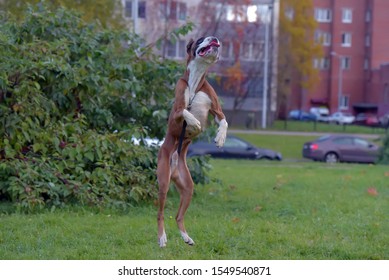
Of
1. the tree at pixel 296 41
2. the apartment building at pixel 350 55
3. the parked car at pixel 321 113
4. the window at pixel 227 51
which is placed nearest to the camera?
the window at pixel 227 51

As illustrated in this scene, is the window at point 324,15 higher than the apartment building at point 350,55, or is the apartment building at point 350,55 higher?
the window at point 324,15

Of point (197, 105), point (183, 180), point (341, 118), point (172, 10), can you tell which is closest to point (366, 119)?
point (341, 118)

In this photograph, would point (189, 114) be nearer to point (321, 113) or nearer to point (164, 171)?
point (164, 171)

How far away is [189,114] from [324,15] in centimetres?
6690

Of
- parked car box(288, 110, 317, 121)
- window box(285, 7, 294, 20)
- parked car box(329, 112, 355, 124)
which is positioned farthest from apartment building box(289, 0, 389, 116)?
window box(285, 7, 294, 20)

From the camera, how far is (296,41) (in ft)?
186

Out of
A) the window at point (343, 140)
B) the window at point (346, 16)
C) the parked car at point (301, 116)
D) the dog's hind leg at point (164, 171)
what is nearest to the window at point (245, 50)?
the window at point (343, 140)

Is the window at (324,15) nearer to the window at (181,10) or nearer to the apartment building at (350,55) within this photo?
the apartment building at (350,55)

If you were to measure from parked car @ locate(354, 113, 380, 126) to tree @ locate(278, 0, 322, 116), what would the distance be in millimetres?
7935

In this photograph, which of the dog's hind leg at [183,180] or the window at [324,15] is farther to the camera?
the window at [324,15]

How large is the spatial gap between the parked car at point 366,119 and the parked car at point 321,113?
2.77 meters

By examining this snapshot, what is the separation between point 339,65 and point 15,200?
64.0 metres


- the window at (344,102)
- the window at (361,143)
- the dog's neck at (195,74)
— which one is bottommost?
the window at (344,102)

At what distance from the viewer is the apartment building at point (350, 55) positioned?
6962 cm
